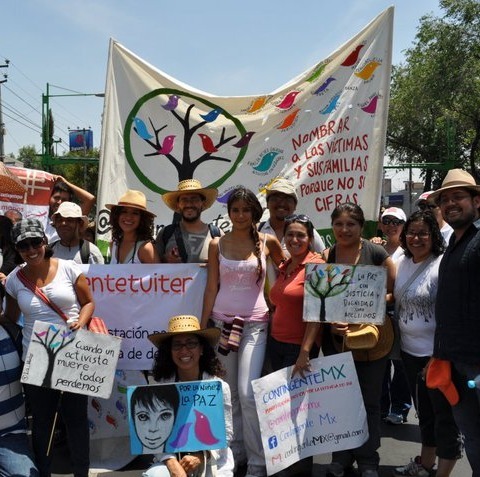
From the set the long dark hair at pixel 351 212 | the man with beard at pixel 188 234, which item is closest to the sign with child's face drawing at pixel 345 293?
the long dark hair at pixel 351 212

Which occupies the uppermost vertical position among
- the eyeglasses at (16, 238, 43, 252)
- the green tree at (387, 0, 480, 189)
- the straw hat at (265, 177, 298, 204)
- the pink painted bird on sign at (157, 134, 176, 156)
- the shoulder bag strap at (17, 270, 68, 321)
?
the green tree at (387, 0, 480, 189)

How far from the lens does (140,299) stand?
14.7 ft

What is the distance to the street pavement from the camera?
4277 millimetres

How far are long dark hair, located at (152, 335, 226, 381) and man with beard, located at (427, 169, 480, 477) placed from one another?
4.23 ft

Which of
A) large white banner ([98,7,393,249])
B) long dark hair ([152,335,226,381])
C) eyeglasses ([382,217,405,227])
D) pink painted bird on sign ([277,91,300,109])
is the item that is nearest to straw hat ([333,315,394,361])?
long dark hair ([152,335,226,381])

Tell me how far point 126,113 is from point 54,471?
117 inches

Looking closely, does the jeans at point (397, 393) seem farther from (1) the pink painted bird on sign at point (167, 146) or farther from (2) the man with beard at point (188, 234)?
(1) the pink painted bird on sign at point (167, 146)

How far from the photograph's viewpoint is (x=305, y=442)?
3889mm

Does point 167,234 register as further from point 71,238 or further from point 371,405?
point 371,405

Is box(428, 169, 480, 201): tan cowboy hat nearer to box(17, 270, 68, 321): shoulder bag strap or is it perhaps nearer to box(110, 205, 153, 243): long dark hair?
box(110, 205, 153, 243): long dark hair

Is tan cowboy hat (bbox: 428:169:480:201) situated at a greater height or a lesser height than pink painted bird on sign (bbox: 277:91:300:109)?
lesser

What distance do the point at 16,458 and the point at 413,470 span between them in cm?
255

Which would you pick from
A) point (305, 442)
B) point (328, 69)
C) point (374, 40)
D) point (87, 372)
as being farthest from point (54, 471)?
point (374, 40)

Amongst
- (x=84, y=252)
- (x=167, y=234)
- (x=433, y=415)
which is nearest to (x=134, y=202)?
(x=167, y=234)
